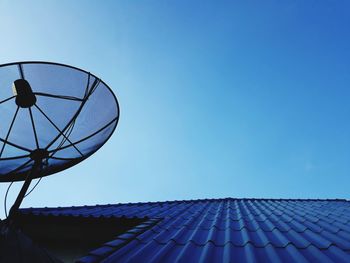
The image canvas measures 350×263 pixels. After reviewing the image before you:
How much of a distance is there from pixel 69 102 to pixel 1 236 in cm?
141

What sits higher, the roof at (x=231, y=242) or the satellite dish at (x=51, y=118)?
the satellite dish at (x=51, y=118)

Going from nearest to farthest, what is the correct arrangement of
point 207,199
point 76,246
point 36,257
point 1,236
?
point 1,236 < point 36,257 < point 76,246 < point 207,199

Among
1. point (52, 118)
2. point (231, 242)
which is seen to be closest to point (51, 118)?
point (52, 118)

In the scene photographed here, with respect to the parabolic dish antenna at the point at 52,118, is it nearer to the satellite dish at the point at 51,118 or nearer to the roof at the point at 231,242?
the satellite dish at the point at 51,118

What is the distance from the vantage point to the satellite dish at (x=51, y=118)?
2.45 metres

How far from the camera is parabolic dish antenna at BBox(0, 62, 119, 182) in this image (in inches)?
96.6

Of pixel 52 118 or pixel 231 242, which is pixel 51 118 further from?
pixel 231 242

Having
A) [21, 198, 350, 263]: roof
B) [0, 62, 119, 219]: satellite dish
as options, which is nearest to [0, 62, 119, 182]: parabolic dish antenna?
[0, 62, 119, 219]: satellite dish

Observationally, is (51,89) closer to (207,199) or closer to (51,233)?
(51,233)

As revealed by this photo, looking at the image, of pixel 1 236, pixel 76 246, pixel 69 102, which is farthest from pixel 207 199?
pixel 1 236

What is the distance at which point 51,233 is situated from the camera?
150 inches

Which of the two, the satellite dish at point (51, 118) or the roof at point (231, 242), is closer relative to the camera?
the roof at point (231, 242)

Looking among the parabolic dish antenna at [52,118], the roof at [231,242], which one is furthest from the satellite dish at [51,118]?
the roof at [231,242]

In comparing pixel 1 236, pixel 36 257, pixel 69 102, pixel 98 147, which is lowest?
pixel 36 257
